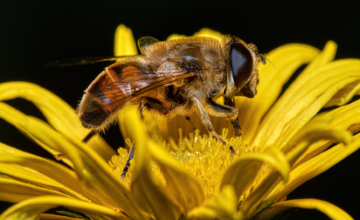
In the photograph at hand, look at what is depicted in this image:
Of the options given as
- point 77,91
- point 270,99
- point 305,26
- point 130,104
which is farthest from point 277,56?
point 77,91

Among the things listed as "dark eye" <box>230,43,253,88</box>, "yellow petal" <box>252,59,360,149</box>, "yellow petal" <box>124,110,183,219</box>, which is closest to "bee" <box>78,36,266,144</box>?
"dark eye" <box>230,43,253,88</box>

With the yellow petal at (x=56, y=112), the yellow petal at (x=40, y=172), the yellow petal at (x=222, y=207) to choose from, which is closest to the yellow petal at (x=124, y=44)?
the yellow petal at (x=56, y=112)

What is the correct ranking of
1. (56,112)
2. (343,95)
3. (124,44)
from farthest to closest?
(124,44) → (56,112) → (343,95)

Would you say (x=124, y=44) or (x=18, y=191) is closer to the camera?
(x=18, y=191)

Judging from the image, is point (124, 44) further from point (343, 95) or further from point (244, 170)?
point (244, 170)

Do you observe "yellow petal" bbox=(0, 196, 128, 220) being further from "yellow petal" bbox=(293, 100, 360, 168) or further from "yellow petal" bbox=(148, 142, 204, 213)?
"yellow petal" bbox=(293, 100, 360, 168)

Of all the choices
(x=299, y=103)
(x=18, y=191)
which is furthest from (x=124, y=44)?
(x=18, y=191)

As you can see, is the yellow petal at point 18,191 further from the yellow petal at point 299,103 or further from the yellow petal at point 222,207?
the yellow petal at point 299,103

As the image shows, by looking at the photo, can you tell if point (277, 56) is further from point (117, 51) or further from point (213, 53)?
point (117, 51)
